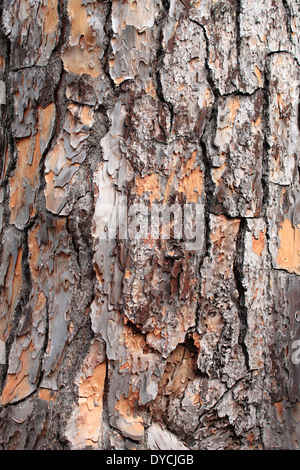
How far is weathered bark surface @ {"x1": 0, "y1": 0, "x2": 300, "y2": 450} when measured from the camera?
0.90m

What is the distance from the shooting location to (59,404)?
0.90m

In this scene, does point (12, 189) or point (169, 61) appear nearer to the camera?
point (169, 61)

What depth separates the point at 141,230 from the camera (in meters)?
0.91

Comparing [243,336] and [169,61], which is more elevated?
[169,61]

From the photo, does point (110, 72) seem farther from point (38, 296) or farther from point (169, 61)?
point (38, 296)

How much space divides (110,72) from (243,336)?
2.18ft

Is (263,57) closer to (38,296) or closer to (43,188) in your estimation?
(43,188)

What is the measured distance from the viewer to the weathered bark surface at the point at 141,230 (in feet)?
2.96

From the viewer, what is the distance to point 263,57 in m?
0.97

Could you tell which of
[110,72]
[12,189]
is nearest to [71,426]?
[12,189]

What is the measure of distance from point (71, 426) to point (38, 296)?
287 mm

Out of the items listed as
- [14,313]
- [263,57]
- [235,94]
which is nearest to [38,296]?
[14,313]

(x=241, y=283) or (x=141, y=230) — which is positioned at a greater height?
(x=141, y=230)

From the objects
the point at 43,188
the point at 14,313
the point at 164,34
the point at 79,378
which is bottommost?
the point at 79,378
